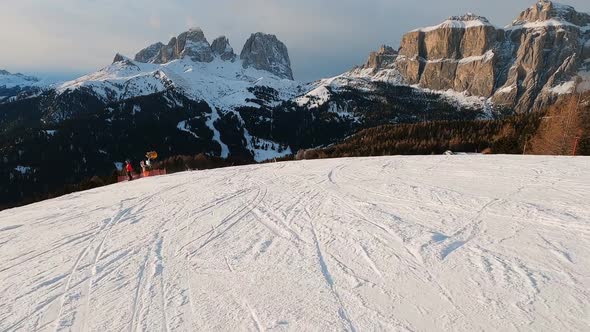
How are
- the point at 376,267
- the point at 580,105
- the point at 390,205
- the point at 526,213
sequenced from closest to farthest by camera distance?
the point at 376,267
the point at 526,213
the point at 390,205
the point at 580,105

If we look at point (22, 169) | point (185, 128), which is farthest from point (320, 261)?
point (185, 128)

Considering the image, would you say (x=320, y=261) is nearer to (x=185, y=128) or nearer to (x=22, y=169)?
(x=22, y=169)

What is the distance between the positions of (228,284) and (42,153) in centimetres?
16281

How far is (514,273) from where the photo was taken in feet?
22.0

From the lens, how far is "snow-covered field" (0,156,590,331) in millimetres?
5836

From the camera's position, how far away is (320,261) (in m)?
7.76

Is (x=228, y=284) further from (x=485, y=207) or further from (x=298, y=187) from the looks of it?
(x=298, y=187)

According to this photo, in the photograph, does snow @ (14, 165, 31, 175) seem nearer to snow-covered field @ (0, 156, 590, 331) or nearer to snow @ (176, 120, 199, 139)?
snow @ (176, 120, 199, 139)

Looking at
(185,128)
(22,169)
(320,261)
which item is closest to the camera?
(320,261)

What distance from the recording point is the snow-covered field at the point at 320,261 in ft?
19.1

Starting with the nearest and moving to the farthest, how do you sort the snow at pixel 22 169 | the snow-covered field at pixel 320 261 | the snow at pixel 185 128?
the snow-covered field at pixel 320 261, the snow at pixel 22 169, the snow at pixel 185 128

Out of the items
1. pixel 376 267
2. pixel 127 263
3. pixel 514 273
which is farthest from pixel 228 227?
pixel 514 273

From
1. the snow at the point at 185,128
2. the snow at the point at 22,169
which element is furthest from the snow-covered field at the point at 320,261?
the snow at the point at 185,128

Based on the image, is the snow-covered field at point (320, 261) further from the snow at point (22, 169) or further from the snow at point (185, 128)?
the snow at point (185, 128)
